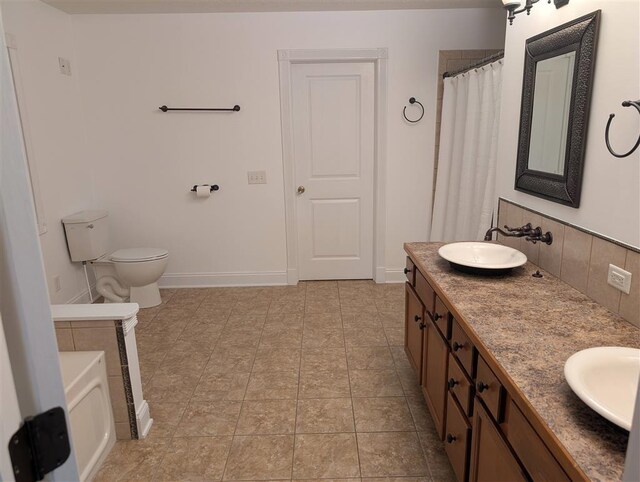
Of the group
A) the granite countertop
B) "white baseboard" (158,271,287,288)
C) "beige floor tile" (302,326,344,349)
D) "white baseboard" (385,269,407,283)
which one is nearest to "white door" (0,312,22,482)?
the granite countertop

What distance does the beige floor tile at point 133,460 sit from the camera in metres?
1.93

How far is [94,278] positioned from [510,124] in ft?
11.5

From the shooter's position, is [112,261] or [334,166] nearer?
[112,261]

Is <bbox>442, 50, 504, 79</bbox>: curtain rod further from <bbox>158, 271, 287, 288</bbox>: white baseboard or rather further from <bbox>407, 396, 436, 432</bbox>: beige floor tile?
<bbox>158, 271, 287, 288</bbox>: white baseboard

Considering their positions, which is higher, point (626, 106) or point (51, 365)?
point (626, 106)

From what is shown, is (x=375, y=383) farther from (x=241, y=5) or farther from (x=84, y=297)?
(x=241, y=5)

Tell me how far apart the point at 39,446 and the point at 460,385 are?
136 cm

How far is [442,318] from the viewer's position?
1.81 m

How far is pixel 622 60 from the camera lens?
1521mm

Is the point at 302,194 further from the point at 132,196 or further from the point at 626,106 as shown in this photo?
the point at 626,106

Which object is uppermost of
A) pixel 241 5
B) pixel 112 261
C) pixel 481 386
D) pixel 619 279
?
pixel 241 5

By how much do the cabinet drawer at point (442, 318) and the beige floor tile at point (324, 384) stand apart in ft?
2.78

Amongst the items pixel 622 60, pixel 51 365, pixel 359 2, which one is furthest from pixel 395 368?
pixel 359 2

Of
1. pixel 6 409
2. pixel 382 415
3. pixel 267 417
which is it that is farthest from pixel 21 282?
pixel 382 415
